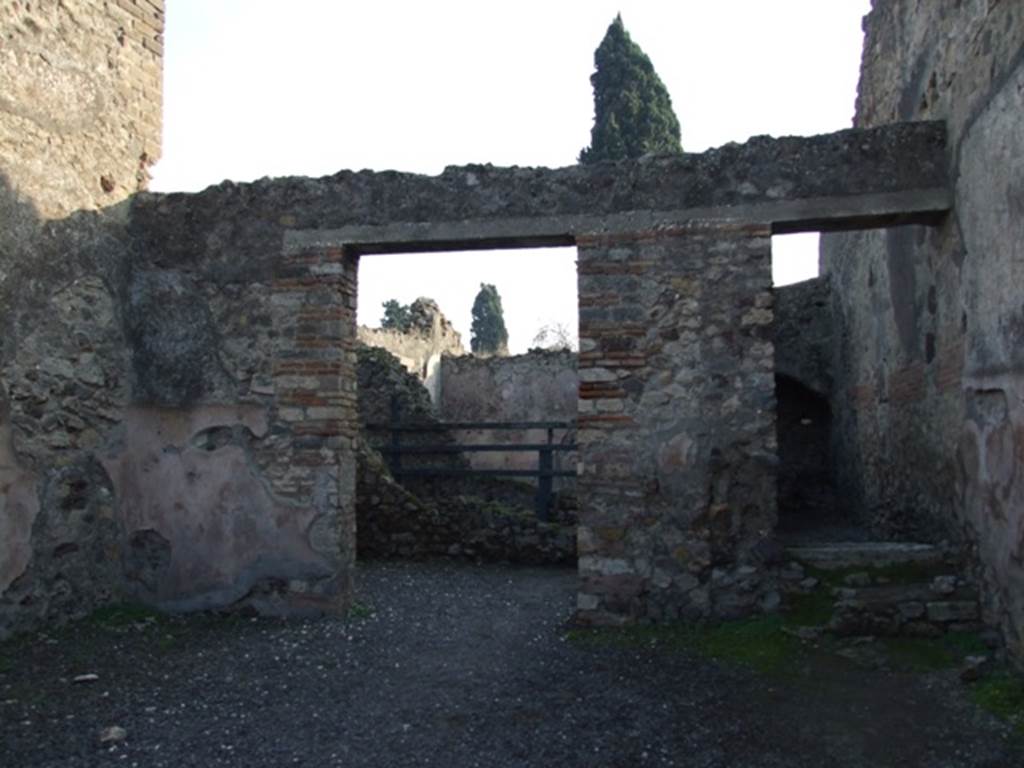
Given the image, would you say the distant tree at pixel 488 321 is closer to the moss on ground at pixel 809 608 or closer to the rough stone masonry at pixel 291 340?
the rough stone masonry at pixel 291 340

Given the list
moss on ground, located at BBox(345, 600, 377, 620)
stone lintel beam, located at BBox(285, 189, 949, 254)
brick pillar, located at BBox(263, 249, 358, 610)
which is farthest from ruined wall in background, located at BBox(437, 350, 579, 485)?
stone lintel beam, located at BBox(285, 189, 949, 254)

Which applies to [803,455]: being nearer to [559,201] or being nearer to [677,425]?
[677,425]

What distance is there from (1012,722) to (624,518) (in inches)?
89.3

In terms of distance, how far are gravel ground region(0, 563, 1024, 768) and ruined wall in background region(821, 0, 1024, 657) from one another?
1.01 meters

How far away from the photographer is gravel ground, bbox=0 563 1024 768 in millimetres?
3555

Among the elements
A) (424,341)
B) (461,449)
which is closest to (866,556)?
(461,449)

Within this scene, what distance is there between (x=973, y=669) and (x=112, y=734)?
397 cm

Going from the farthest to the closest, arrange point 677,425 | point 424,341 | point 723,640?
point 424,341 → point 677,425 → point 723,640

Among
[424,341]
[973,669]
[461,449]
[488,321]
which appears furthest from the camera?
[488,321]

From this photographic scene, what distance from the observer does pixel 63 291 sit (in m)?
5.59

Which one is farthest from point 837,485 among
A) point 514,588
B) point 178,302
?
point 178,302

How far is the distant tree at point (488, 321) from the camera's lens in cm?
3397

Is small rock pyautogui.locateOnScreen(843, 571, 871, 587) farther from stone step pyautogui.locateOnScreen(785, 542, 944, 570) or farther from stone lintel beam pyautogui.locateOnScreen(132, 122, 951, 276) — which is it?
stone lintel beam pyautogui.locateOnScreen(132, 122, 951, 276)

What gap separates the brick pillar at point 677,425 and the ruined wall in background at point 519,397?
1142cm
